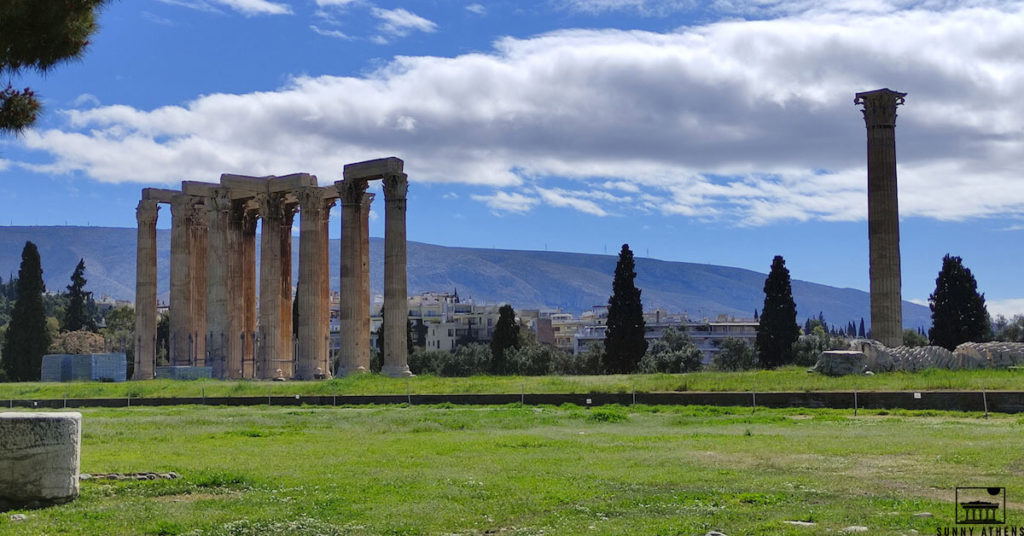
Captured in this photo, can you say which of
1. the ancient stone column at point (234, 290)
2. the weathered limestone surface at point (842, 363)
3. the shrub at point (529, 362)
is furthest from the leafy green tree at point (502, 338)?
the weathered limestone surface at point (842, 363)

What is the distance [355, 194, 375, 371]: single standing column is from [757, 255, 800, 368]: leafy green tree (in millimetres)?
27119

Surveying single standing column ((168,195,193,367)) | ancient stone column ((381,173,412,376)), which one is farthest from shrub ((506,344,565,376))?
single standing column ((168,195,193,367))

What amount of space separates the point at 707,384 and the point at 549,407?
18.5ft

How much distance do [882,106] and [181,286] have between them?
37.9 m

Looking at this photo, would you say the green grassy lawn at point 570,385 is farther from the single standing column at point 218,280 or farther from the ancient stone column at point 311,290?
the single standing column at point 218,280

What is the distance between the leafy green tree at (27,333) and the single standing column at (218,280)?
21.0 meters

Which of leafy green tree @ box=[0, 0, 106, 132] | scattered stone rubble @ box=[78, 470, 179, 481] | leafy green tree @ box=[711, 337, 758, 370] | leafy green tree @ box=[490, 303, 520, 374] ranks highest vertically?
leafy green tree @ box=[0, 0, 106, 132]

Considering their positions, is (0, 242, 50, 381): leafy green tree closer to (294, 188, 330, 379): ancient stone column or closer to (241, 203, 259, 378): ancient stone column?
(241, 203, 259, 378): ancient stone column

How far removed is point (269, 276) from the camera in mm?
60312

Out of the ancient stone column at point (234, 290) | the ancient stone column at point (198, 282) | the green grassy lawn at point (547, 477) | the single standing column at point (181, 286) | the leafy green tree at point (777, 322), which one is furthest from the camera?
the leafy green tree at point (777, 322)

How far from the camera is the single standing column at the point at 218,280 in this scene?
200 ft

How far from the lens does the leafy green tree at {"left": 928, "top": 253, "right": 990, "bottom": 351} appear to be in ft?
248

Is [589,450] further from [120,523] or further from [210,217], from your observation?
[210,217]

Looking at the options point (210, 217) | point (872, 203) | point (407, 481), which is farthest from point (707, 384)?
point (210, 217)
